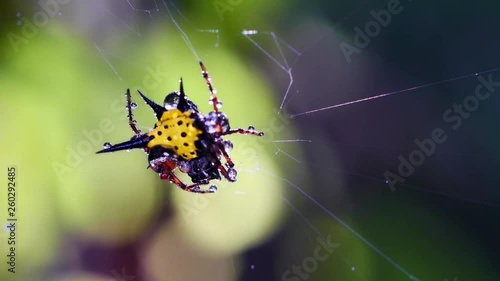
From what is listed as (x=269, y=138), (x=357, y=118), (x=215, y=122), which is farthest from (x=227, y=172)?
(x=357, y=118)

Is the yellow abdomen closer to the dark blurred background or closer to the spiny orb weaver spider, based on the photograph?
the spiny orb weaver spider

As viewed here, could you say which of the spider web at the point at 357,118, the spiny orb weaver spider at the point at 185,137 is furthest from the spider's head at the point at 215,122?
the spider web at the point at 357,118

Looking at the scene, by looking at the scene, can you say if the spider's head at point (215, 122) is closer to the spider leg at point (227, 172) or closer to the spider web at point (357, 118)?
the spider leg at point (227, 172)

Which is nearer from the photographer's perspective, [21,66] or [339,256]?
[21,66]

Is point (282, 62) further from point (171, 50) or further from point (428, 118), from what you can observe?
point (428, 118)

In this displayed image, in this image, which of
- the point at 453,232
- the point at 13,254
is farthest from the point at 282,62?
the point at 13,254

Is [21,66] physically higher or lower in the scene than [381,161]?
higher
